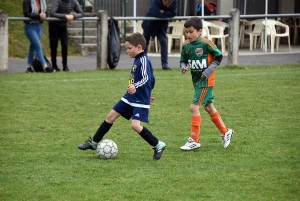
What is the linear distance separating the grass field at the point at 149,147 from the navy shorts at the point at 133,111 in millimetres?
461

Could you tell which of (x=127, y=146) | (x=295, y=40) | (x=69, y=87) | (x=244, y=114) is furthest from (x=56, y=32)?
(x=295, y=40)

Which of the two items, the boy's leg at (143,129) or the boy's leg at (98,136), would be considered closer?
the boy's leg at (143,129)

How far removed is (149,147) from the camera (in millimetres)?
9078

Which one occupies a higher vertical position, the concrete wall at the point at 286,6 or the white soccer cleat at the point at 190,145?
the concrete wall at the point at 286,6

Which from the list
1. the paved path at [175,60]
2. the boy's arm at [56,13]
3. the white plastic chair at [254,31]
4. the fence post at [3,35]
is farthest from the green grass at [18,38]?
the white plastic chair at [254,31]

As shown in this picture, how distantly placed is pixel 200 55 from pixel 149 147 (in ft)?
4.05

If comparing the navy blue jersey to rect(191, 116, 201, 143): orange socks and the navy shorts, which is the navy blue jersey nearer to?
the navy shorts

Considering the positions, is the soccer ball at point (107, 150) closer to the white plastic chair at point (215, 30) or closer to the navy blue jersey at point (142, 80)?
the navy blue jersey at point (142, 80)

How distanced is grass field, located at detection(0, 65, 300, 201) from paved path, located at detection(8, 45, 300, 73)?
323 cm

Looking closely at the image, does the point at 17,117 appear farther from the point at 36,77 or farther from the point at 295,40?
the point at 295,40

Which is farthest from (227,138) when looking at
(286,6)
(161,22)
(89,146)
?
(286,6)

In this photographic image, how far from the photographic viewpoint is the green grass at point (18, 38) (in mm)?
21109

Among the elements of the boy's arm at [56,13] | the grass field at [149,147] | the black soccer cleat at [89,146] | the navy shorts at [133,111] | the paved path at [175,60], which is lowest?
the paved path at [175,60]

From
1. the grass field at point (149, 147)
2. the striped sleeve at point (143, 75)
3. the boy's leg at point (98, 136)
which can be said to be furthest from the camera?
the boy's leg at point (98, 136)
